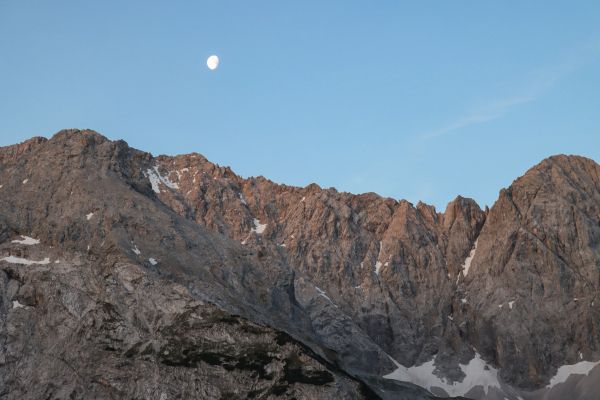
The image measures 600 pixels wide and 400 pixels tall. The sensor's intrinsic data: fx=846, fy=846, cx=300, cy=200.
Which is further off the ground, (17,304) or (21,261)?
(21,261)

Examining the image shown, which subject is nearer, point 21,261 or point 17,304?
point 17,304

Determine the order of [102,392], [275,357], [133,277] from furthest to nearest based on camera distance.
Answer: [133,277] < [275,357] < [102,392]

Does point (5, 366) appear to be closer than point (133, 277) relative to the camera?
Yes

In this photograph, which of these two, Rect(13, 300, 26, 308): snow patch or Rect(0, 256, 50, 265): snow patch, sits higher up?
Rect(0, 256, 50, 265): snow patch

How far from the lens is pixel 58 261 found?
18675 cm

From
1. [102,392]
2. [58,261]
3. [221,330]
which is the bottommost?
[102,392]

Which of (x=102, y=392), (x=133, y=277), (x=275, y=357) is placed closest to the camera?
(x=102, y=392)

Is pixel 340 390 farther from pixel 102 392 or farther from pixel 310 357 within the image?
pixel 102 392

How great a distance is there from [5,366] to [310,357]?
197 ft

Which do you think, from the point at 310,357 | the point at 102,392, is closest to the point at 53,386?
the point at 102,392

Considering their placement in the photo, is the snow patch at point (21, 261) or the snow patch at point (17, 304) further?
the snow patch at point (21, 261)

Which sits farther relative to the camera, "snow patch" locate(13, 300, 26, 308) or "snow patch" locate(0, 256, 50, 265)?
"snow patch" locate(0, 256, 50, 265)

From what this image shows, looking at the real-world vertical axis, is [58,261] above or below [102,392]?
above

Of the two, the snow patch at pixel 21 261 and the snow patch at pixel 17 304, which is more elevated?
the snow patch at pixel 21 261
